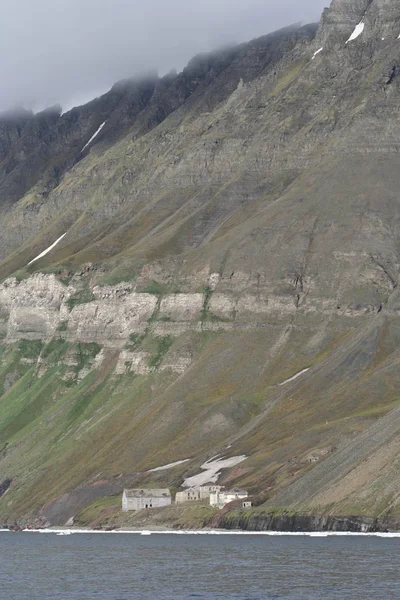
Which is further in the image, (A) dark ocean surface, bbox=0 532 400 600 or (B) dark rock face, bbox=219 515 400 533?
(B) dark rock face, bbox=219 515 400 533

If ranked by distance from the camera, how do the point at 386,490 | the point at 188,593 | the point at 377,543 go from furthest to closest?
the point at 386,490 → the point at 377,543 → the point at 188,593

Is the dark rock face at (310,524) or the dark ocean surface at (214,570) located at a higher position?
the dark ocean surface at (214,570)

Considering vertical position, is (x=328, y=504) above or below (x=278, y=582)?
below

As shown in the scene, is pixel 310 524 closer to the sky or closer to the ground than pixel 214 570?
closer to the ground

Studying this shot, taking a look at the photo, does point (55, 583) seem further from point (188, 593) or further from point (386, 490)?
point (386, 490)

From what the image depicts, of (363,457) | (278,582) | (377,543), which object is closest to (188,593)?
(278,582)

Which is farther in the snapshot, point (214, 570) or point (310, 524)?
point (310, 524)

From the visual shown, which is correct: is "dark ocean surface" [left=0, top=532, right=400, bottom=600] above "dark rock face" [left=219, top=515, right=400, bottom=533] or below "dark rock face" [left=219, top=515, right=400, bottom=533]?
above

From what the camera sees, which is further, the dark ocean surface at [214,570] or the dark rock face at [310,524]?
the dark rock face at [310,524]
